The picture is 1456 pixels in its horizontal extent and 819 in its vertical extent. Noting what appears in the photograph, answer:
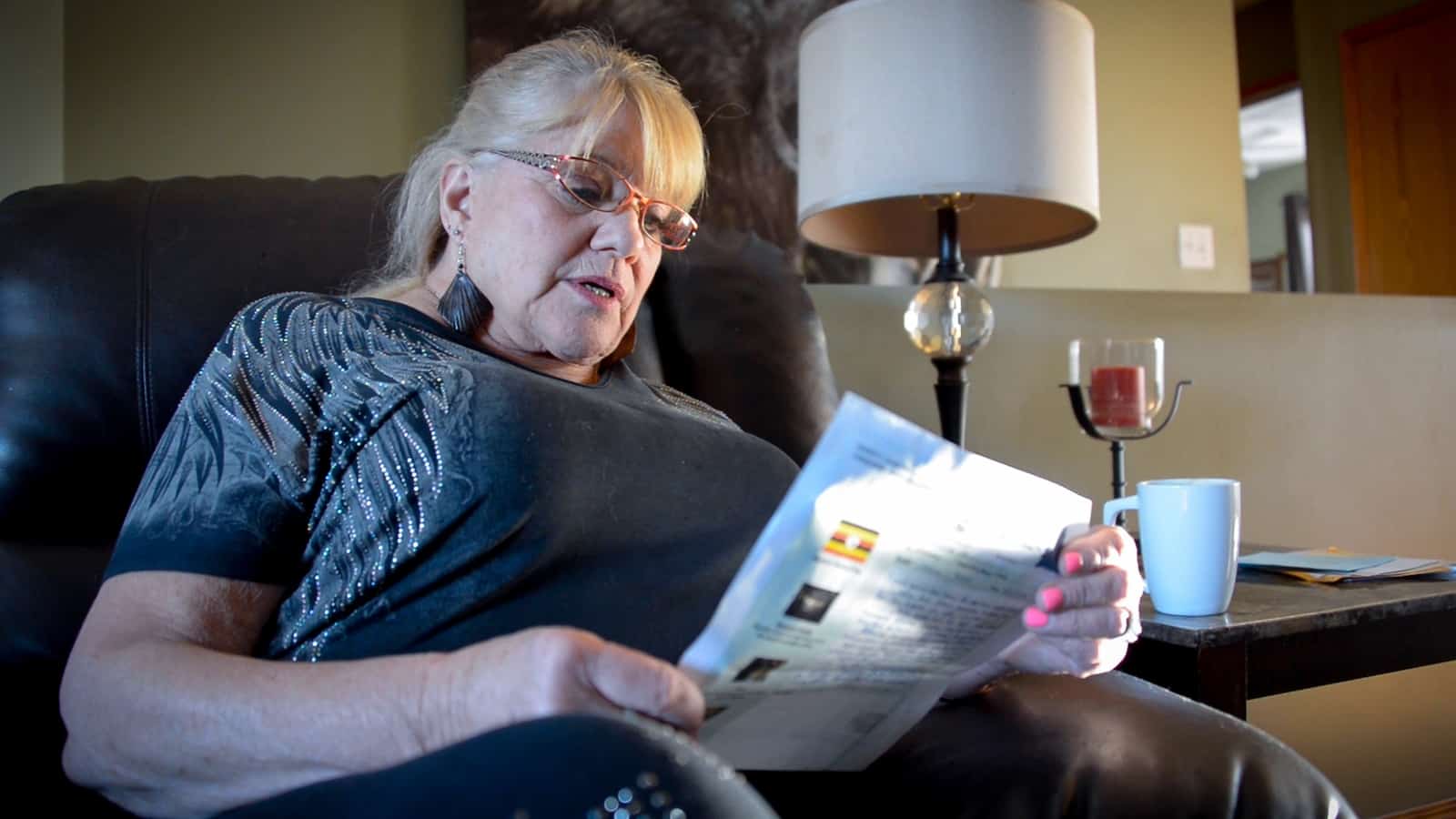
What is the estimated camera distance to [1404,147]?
156 inches

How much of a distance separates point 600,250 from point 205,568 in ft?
1.40

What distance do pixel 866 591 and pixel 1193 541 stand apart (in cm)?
54

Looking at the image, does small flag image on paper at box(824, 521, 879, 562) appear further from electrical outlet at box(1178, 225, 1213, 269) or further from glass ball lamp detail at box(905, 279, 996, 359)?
electrical outlet at box(1178, 225, 1213, 269)

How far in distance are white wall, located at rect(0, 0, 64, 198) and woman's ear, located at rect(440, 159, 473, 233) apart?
0.78 metres

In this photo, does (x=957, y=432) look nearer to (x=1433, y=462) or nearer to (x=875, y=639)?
(x=875, y=639)

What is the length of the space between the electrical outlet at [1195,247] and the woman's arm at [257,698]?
2633 millimetres

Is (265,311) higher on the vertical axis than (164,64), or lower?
lower

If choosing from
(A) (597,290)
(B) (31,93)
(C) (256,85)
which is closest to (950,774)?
(A) (597,290)

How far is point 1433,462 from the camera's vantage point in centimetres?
196

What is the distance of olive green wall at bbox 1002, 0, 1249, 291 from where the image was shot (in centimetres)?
268

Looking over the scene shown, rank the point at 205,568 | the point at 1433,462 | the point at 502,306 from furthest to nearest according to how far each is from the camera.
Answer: the point at 1433,462
the point at 502,306
the point at 205,568

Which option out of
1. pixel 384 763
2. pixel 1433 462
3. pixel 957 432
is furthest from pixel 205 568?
pixel 1433 462

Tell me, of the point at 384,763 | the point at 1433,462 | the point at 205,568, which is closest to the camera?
the point at 384,763

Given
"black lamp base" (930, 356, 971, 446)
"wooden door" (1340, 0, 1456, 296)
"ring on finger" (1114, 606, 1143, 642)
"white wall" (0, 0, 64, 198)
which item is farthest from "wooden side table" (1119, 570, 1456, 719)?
"wooden door" (1340, 0, 1456, 296)
